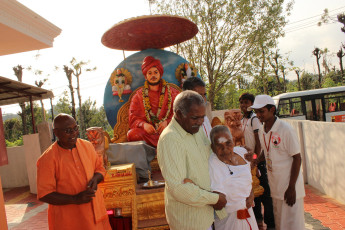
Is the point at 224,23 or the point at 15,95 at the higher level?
the point at 224,23

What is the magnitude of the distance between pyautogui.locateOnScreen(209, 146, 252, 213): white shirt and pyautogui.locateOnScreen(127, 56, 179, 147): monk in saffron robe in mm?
2894

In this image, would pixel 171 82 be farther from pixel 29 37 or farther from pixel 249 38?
pixel 249 38

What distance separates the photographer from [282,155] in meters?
3.09

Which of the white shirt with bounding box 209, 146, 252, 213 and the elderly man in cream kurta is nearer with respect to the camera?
the elderly man in cream kurta

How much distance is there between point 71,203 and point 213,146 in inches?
57.9

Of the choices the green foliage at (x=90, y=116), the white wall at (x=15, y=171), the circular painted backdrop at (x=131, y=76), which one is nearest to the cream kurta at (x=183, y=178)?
the circular painted backdrop at (x=131, y=76)

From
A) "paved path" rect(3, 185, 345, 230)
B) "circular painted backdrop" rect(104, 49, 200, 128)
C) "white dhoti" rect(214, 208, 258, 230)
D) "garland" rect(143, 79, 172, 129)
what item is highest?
"circular painted backdrop" rect(104, 49, 200, 128)

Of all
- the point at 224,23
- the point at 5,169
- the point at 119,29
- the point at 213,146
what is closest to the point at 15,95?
the point at 5,169

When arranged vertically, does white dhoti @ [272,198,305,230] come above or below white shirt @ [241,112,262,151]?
below

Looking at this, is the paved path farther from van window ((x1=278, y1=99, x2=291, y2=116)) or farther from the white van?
van window ((x1=278, y1=99, x2=291, y2=116))

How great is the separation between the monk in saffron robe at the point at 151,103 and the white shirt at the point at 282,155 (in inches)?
94.4

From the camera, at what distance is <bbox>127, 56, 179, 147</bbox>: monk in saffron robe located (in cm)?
522

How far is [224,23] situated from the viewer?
13844mm

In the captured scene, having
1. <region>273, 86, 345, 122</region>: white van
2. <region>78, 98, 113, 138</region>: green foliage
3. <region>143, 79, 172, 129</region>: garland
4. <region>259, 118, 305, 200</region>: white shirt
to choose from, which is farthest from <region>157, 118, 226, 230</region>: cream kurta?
<region>78, 98, 113, 138</region>: green foliage
